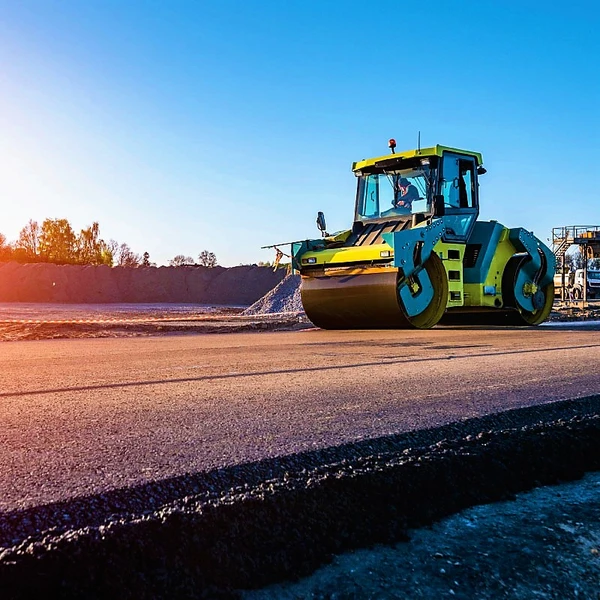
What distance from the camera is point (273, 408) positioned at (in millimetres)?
3166

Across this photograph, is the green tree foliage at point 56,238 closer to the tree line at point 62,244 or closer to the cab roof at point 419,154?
the tree line at point 62,244

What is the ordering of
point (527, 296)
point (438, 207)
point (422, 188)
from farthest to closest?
1. point (527, 296)
2. point (422, 188)
3. point (438, 207)

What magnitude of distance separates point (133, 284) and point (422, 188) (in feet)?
145

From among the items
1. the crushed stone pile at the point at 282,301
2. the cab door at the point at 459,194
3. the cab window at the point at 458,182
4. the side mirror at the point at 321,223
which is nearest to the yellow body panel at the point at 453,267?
the cab door at the point at 459,194

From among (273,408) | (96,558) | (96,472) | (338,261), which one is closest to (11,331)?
(338,261)

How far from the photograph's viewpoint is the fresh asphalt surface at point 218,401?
2.17 m

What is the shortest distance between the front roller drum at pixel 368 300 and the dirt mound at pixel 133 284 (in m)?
39.9

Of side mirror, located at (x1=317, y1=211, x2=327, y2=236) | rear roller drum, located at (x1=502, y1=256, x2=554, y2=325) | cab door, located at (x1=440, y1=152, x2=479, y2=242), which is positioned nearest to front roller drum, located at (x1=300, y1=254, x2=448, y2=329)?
cab door, located at (x1=440, y1=152, x2=479, y2=242)

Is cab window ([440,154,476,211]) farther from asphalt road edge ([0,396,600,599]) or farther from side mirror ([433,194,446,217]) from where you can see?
asphalt road edge ([0,396,600,599])

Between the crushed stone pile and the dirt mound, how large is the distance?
25258 millimetres

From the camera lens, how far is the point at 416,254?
1034 cm

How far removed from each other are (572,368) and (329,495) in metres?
3.51

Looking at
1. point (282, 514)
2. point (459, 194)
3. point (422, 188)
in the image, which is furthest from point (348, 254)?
point (282, 514)

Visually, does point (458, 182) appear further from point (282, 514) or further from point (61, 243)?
point (61, 243)
